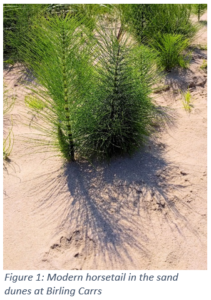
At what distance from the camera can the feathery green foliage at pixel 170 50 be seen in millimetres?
4094

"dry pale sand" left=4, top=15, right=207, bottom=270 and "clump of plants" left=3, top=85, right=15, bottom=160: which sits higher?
"clump of plants" left=3, top=85, right=15, bottom=160

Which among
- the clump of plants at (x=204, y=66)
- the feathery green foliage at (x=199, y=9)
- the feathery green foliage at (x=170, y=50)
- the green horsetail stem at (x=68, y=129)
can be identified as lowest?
the green horsetail stem at (x=68, y=129)

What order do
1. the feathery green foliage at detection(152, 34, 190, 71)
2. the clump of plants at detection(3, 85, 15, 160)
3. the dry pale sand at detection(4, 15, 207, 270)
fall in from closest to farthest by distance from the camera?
the dry pale sand at detection(4, 15, 207, 270) → the clump of plants at detection(3, 85, 15, 160) → the feathery green foliage at detection(152, 34, 190, 71)

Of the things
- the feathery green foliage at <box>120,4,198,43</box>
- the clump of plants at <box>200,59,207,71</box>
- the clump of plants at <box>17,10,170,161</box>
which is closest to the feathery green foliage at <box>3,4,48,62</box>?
the feathery green foliage at <box>120,4,198,43</box>

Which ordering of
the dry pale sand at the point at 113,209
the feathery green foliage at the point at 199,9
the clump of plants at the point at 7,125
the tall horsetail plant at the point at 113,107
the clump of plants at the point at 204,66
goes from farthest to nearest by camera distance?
1. the feathery green foliage at the point at 199,9
2. the clump of plants at the point at 204,66
3. the clump of plants at the point at 7,125
4. the tall horsetail plant at the point at 113,107
5. the dry pale sand at the point at 113,209

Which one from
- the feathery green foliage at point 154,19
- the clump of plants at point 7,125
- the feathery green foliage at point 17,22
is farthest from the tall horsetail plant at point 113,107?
the feathery green foliage at point 17,22

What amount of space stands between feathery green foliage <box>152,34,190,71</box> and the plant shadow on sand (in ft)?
4.96

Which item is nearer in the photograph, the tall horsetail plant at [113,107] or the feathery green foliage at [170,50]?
the tall horsetail plant at [113,107]

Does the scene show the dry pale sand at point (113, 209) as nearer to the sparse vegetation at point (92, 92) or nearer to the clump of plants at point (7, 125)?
the clump of plants at point (7, 125)

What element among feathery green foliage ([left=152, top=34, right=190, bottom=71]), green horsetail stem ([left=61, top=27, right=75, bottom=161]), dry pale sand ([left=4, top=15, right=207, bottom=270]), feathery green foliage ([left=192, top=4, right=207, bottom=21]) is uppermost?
feathery green foliage ([left=192, top=4, right=207, bottom=21])

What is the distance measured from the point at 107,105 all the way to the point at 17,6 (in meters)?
2.42

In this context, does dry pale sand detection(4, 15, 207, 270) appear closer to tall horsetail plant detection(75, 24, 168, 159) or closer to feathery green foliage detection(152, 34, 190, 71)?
tall horsetail plant detection(75, 24, 168, 159)

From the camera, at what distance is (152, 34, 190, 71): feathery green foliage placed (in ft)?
13.4

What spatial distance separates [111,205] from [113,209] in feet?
0.14
